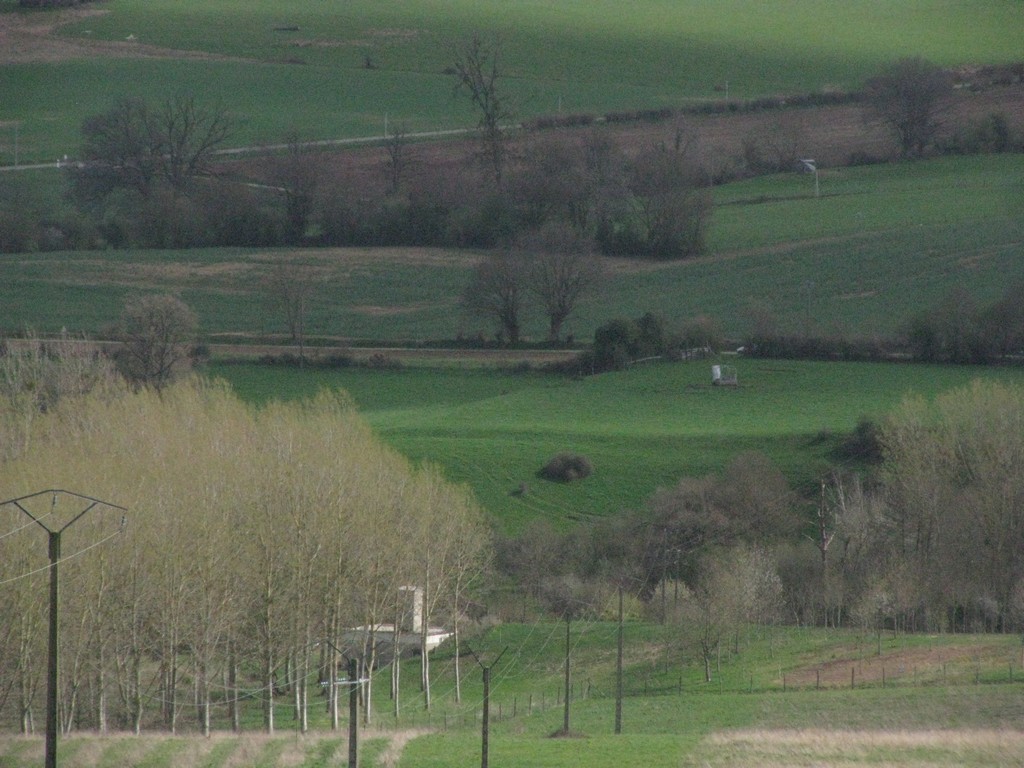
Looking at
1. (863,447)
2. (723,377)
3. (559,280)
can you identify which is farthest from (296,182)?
(863,447)

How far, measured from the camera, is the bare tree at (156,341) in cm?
8200

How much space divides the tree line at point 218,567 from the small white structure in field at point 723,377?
29.0 meters

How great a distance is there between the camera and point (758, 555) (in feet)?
194

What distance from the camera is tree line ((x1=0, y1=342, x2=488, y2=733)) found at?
4241 centimetres

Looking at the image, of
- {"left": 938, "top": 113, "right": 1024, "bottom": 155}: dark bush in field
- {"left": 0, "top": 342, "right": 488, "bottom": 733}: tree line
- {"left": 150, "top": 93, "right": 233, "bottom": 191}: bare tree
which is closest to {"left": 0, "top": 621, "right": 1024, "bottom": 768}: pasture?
{"left": 0, "top": 342, "right": 488, "bottom": 733}: tree line

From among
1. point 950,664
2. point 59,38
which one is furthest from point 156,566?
point 59,38

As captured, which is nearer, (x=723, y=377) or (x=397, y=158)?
(x=723, y=377)

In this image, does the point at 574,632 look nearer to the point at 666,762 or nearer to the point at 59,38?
the point at 666,762

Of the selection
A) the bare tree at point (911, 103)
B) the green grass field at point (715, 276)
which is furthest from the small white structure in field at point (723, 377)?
the bare tree at point (911, 103)

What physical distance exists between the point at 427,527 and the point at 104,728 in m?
13.5

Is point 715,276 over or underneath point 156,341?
over

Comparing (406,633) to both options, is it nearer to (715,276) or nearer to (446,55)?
(715,276)

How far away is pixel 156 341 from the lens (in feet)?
271

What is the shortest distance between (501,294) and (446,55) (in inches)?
3246
